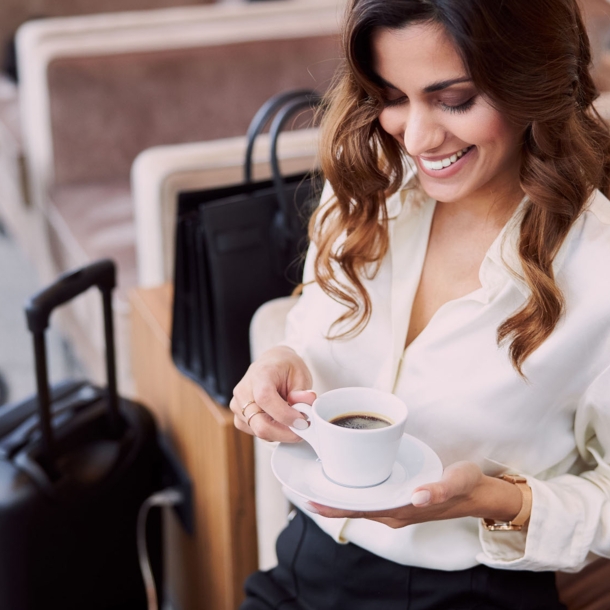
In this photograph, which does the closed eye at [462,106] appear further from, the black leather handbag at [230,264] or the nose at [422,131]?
the black leather handbag at [230,264]

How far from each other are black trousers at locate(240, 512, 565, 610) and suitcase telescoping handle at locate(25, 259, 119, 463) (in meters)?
0.45

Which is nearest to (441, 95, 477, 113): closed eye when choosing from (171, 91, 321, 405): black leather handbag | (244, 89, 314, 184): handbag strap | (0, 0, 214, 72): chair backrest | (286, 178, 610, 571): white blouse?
(286, 178, 610, 571): white blouse

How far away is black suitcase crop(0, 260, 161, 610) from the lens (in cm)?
136

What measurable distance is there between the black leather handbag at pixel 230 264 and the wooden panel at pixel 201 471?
0.25 feet

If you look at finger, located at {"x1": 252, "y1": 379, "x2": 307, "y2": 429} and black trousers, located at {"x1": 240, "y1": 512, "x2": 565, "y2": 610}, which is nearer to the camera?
finger, located at {"x1": 252, "y1": 379, "x2": 307, "y2": 429}

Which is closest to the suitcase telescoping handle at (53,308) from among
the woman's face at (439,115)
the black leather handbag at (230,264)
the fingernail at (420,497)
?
the black leather handbag at (230,264)

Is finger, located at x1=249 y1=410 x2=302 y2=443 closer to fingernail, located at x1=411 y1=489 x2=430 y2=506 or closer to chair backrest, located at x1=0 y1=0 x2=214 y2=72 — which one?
fingernail, located at x1=411 y1=489 x2=430 y2=506

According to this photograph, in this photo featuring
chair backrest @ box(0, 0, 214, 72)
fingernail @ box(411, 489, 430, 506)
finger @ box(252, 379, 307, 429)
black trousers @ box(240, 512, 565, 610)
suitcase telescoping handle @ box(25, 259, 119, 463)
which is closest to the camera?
fingernail @ box(411, 489, 430, 506)

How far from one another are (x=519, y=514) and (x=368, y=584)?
22 cm

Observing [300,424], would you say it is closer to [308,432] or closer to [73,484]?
[308,432]

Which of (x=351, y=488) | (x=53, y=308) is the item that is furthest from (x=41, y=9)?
(x=351, y=488)

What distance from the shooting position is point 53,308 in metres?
1.35

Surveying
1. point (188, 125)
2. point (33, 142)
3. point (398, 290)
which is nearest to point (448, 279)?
point (398, 290)

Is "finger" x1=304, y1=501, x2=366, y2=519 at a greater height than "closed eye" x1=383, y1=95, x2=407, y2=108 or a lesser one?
lesser
